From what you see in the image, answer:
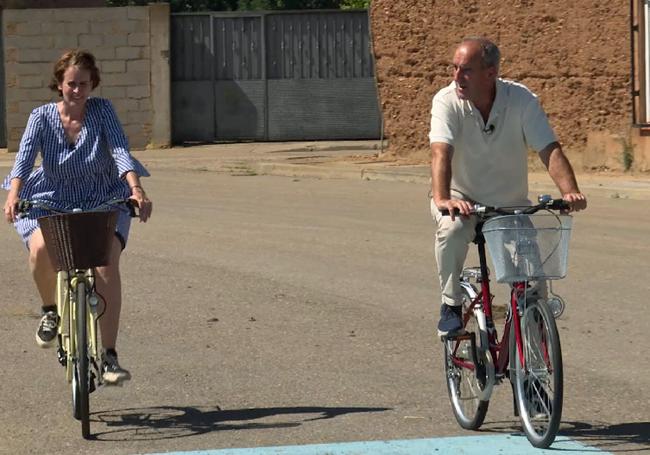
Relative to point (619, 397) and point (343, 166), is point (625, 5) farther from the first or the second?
point (619, 397)

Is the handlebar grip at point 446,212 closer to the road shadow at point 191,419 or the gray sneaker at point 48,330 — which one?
the road shadow at point 191,419

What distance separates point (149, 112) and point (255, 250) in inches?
611

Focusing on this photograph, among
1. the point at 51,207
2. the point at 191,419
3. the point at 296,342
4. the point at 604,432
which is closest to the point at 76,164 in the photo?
the point at 51,207

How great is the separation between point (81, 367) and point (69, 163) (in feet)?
3.37

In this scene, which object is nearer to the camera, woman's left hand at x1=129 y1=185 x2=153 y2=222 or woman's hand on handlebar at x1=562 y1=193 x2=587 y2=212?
woman's hand on handlebar at x1=562 y1=193 x2=587 y2=212

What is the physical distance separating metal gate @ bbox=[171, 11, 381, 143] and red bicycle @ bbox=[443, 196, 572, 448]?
22.1 m

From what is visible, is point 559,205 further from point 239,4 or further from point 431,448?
point 239,4

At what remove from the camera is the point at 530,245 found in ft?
18.5

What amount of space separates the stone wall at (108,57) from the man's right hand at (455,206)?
70.9 feet

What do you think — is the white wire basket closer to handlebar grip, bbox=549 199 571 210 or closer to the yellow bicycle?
handlebar grip, bbox=549 199 571 210

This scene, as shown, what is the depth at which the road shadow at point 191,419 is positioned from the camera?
249 inches

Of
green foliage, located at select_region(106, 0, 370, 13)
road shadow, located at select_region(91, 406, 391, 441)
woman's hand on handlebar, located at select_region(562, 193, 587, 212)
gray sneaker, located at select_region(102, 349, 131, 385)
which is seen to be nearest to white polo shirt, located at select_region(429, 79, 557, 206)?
woman's hand on handlebar, located at select_region(562, 193, 587, 212)

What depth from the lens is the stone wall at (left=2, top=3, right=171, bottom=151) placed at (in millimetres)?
27109

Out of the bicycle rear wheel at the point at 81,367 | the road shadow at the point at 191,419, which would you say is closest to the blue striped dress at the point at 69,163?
the bicycle rear wheel at the point at 81,367
